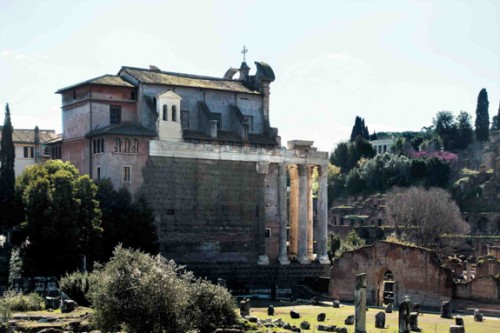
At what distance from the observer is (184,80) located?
5434 cm

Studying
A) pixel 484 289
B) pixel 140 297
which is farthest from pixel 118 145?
pixel 484 289

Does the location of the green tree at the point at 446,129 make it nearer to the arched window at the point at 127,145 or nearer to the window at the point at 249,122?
the window at the point at 249,122

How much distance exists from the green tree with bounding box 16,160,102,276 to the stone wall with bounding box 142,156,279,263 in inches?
219

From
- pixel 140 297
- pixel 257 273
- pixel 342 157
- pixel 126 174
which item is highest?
pixel 342 157

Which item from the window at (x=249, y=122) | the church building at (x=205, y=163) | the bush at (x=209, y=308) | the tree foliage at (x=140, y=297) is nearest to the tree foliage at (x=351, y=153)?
the church building at (x=205, y=163)

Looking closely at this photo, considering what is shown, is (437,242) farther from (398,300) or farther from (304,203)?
(398,300)

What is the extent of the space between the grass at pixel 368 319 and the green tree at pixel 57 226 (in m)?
8.21

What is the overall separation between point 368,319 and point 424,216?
31999 millimetres

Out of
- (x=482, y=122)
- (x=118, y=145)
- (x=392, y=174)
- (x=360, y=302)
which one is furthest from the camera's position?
(x=482, y=122)

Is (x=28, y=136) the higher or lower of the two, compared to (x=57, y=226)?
higher

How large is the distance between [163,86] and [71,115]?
16.7ft

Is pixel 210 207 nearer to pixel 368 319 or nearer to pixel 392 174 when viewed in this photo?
pixel 368 319

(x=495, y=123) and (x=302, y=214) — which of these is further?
(x=495, y=123)

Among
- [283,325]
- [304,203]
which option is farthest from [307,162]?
[283,325]
